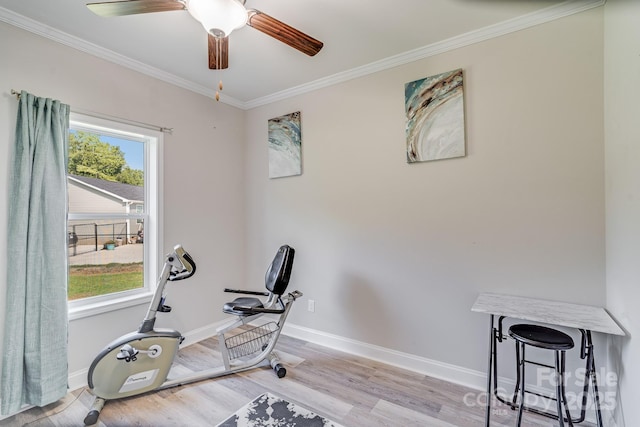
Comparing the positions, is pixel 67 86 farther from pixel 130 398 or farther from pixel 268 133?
pixel 130 398

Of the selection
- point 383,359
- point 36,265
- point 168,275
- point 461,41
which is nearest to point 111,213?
point 36,265

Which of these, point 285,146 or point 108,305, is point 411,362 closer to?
point 285,146

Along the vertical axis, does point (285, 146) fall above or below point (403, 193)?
above

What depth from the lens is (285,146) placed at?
3113mm

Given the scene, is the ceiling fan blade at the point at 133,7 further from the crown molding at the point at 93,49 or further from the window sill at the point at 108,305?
the window sill at the point at 108,305

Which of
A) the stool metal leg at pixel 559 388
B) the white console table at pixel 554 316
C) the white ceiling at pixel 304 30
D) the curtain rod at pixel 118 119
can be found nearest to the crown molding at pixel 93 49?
the white ceiling at pixel 304 30

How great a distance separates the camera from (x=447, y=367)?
2.23 meters

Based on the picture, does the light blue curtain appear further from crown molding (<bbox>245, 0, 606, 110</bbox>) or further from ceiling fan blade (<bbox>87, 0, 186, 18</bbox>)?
crown molding (<bbox>245, 0, 606, 110</bbox>)

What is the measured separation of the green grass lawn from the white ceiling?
1.71 m

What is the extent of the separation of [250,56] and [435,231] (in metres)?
2.08

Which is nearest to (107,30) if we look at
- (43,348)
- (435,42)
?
(43,348)

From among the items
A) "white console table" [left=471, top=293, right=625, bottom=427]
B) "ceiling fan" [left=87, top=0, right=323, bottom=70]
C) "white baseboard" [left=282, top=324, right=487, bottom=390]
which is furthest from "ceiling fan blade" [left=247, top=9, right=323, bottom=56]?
"white baseboard" [left=282, top=324, right=487, bottom=390]

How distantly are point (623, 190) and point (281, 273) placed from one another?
217 cm

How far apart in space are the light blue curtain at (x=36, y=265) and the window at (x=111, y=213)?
229mm
